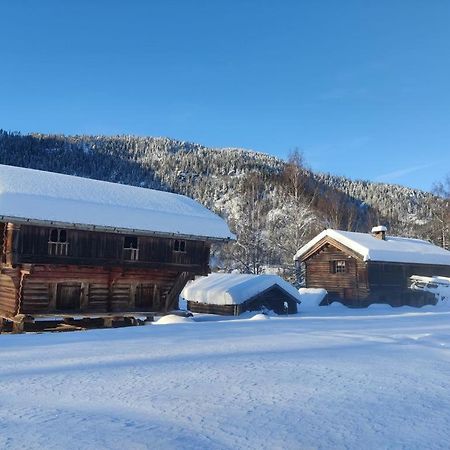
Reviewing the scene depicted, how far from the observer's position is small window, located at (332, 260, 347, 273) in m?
36.1

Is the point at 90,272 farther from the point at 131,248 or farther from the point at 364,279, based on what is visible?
the point at 364,279

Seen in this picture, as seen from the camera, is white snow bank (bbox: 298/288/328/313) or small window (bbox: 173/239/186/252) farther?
white snow bank (bbox: 298/288/328/313)

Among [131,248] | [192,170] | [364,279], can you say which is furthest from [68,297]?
[192,170]

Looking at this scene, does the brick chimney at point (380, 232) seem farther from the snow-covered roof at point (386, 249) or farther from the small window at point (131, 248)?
the small window at point (131, 248)

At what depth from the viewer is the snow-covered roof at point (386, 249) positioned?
33.9m

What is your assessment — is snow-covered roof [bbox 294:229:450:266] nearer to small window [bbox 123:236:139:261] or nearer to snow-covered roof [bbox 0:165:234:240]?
snow-covered roof [bbox 0:165:234:240]

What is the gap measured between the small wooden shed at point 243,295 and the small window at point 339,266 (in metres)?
7.99

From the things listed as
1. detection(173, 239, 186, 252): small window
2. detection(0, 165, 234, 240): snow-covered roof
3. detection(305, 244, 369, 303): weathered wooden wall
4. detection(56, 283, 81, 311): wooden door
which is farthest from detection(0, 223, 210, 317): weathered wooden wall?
detection(305, 244, 369, 303): weathered wooden wall

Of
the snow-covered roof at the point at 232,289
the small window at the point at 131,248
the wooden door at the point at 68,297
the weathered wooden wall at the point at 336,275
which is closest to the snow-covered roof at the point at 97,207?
the small window at the point at 131,248

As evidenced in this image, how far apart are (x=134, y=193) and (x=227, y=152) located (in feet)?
399

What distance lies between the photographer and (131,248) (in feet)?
70.6

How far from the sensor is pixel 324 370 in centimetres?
764

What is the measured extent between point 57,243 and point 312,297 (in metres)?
20.1

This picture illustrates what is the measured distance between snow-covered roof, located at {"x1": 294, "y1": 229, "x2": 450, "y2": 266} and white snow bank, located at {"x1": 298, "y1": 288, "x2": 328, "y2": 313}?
373cm
